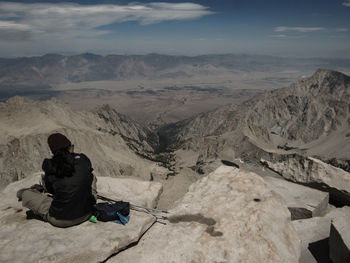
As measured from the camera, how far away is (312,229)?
930cm

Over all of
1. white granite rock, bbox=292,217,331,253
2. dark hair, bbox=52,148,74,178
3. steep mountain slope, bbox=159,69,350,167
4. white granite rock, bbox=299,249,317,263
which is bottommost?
steep mountain slope, bbox=159,69,350,167

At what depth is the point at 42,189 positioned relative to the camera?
8453mm

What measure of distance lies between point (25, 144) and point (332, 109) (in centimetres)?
14253

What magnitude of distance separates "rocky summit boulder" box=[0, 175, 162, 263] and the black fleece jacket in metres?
0.45

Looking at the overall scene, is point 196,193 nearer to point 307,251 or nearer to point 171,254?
point 171,254

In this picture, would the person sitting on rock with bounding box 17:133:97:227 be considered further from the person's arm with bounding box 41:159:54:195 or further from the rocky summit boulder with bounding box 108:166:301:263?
the rocky summit boulder with bounding box 108:166:301:263

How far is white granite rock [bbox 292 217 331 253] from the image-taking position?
8.93m

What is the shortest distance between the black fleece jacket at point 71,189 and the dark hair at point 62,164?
86 mm

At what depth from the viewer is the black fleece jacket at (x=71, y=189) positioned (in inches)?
282

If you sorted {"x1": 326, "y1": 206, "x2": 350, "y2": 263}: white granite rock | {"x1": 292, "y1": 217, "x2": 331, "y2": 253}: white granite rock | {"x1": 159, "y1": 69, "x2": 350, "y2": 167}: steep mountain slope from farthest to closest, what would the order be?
1. {"x1": 159, "y1": 69, "x2": 350, "y2": 167}: steep mountain slope
2. {"x1": 292, "y1": 217, "x2": 331, "y2": 253}: white granite rock
3. {"x1": 326, "y1": 206, "x2": 350, "y2": 263}: white granite rock

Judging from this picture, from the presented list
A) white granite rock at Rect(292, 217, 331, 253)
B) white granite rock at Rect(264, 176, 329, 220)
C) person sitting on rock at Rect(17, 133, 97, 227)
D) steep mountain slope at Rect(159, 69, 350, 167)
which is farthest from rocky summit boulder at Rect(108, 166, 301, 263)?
steep mountain slope at Rect(159, 69, 350, 167)

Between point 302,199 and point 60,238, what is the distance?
817 centimetres

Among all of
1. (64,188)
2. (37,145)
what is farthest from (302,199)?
(37,145)

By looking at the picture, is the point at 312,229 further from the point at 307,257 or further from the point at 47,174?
the point at 47,174
